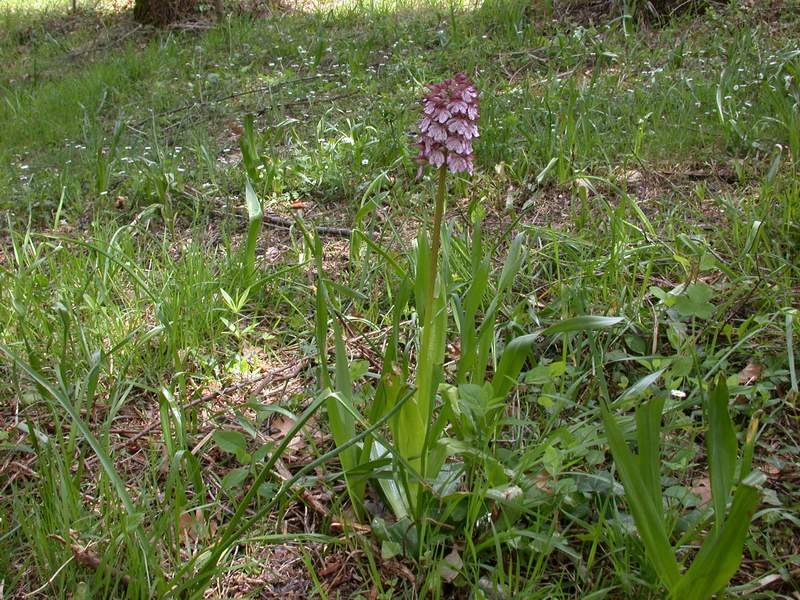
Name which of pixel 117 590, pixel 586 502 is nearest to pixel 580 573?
pixel 586 502

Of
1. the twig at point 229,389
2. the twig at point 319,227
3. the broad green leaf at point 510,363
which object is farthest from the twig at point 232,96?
the broad green leaf at point 510,363

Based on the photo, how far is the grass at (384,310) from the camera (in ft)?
4.93

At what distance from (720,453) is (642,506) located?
0.53ft

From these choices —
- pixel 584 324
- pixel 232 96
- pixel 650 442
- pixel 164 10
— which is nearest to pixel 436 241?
pixel 584 324

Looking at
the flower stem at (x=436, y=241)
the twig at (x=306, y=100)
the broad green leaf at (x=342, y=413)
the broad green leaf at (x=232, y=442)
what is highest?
the twig at (x=306, y=100)

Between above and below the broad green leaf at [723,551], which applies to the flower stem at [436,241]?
above

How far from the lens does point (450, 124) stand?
4.80 feet

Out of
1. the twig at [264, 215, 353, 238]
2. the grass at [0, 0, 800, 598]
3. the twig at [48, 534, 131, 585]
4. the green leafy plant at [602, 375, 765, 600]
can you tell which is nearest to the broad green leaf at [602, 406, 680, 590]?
the green leafy plant at [602, 375, 765, 600]

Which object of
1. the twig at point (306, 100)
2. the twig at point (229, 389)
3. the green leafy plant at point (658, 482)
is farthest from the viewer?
the twig at point (306, 100)

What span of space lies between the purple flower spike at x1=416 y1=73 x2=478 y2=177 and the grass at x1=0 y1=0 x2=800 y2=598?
44 cm

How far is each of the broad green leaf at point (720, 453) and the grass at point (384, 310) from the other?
18 centimetres

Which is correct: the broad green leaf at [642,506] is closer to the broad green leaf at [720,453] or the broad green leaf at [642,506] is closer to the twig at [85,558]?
the broad green leaf at [720,453]

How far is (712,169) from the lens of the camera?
2959 millimetres

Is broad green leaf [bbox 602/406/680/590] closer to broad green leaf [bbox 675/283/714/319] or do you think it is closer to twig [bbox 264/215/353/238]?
broad green leaf [bbox 675/283/714/319]
